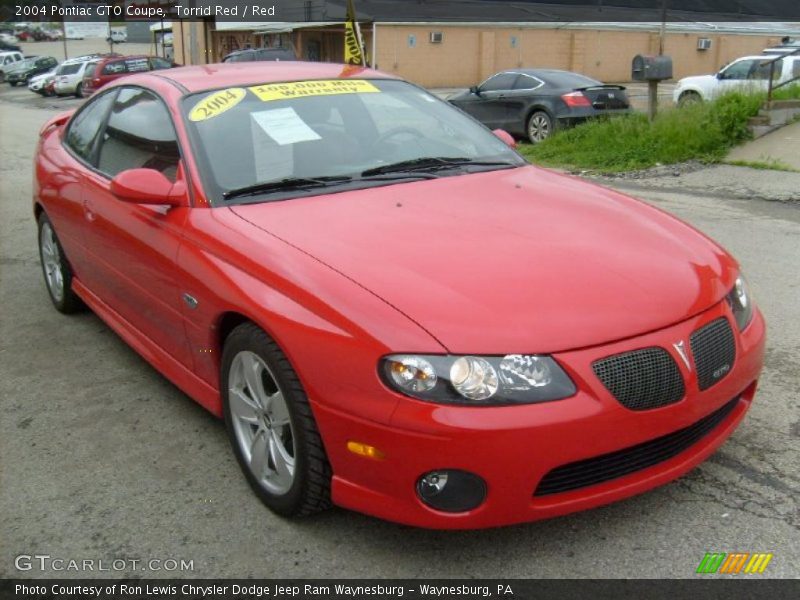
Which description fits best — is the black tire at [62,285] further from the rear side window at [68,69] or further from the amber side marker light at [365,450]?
the rear side window at [68,69]

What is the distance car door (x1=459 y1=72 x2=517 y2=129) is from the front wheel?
625mm

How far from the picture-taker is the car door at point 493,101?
15711 millimetres

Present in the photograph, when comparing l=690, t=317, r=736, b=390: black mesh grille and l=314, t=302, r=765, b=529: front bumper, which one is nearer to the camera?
l=314, t=302, r=765, b=529: front bumper

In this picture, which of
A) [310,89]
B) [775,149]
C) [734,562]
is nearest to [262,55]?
[775,149]

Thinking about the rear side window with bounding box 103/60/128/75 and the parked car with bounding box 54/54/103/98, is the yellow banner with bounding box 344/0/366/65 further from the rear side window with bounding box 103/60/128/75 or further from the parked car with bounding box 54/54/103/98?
the parked car with bounding box 54/54/103/98

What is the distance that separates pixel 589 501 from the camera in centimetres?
263

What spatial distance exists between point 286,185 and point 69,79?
35282 mm

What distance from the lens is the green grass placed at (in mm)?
11453

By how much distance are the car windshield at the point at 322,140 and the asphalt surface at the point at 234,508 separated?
117 cm

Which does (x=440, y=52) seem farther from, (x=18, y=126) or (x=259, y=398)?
(x=259, y=398)

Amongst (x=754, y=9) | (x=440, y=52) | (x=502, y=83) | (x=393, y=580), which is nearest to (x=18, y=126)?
(x=502, y=83)

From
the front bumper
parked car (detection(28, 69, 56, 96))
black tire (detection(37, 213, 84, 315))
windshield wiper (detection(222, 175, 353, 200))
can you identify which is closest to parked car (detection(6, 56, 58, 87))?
parked car (detection(28, 69, 56, 96))

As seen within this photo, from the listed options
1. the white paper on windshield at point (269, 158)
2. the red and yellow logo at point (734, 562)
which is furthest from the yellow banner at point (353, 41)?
the red and yellow logo at point (734, 562)

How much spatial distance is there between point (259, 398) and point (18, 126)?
21.3 metres
